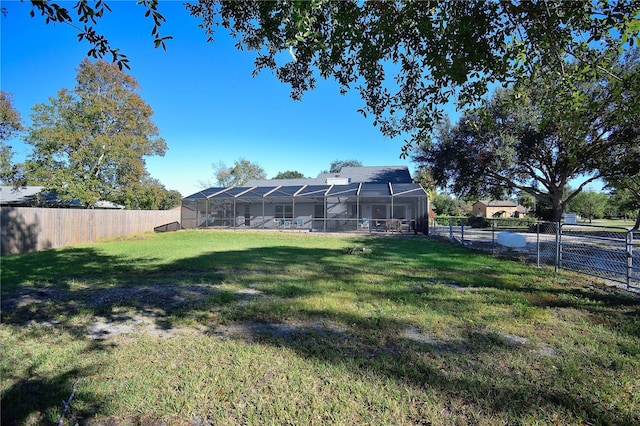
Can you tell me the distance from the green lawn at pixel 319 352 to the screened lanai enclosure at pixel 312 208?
567 inches

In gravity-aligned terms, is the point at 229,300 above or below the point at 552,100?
below

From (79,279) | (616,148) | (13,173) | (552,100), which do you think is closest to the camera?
(552,100)

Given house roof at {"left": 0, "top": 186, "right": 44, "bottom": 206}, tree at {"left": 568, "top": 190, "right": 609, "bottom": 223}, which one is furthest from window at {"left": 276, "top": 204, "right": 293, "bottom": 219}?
tree at {"left": 568, "top": 190, "right": 609, "bottom": 223}

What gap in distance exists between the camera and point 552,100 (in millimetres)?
4492

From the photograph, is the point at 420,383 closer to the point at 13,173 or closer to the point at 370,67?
the point at 370,67

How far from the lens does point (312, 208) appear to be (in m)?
24.1

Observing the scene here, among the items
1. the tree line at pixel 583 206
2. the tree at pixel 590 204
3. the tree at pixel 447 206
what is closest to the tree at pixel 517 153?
the tree line at pixel 583 206

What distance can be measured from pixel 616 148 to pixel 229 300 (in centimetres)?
2043

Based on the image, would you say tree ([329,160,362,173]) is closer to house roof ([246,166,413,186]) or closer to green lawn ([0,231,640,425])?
house roof ([246,166,413,186])

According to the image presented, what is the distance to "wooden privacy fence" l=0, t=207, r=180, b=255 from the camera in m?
11.1

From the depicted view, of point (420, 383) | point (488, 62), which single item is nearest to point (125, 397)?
point (420, 383)

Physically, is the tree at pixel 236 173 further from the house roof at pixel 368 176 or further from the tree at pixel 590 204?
the tree at pixel 590 204

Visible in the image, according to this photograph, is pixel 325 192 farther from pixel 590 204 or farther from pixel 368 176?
pixel 590 204

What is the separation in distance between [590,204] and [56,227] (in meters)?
62.7
